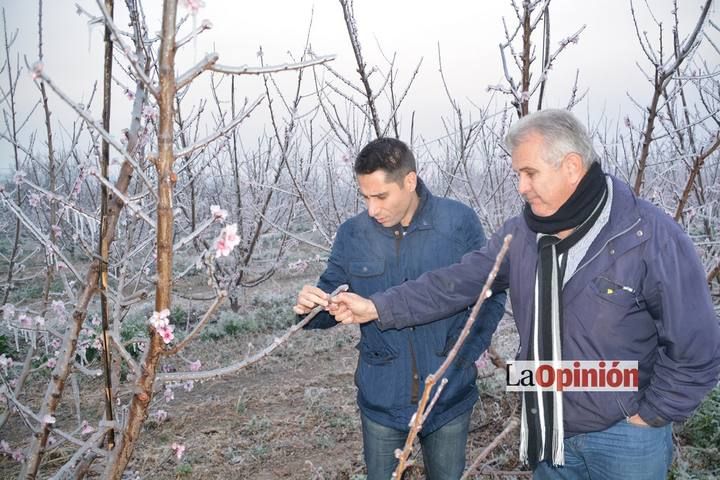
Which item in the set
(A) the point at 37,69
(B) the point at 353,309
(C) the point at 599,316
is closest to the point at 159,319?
(A) the point at 37,69

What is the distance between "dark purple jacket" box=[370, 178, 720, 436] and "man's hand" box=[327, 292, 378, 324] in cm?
57

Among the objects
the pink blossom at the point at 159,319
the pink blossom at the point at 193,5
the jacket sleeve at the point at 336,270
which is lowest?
the pink blossom at the point at 159,319

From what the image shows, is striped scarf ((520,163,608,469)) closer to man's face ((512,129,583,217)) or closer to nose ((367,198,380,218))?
man's face ((512,129,583,217))

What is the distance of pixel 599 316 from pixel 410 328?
80 centimetres

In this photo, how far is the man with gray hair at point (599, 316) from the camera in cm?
156

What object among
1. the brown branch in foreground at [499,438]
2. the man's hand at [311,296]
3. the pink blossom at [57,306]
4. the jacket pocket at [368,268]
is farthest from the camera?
the pink blossom at [57,306]

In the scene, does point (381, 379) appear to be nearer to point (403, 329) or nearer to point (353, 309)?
point (403, 329)

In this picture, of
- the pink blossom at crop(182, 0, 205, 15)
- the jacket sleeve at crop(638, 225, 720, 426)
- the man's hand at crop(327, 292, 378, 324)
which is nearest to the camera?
the pink blossom at crop(182, 0, 205, 15)

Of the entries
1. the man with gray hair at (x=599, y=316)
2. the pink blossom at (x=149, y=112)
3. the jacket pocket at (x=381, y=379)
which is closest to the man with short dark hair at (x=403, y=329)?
the jacket pocket at (x=381, y=379)

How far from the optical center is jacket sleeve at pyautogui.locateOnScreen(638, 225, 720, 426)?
1.52 meters

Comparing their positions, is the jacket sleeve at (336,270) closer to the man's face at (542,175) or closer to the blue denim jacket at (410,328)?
the blue denim jacket at (410,328)

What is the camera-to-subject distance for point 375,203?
2303 mm

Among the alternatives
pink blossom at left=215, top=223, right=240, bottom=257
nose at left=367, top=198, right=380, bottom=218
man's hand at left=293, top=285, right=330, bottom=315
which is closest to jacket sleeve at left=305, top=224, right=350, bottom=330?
nose at left=367, top=198, right=380, bottom=218

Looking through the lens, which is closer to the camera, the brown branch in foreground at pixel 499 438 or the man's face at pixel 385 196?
the brown branch in foreground at pixel 499 438
